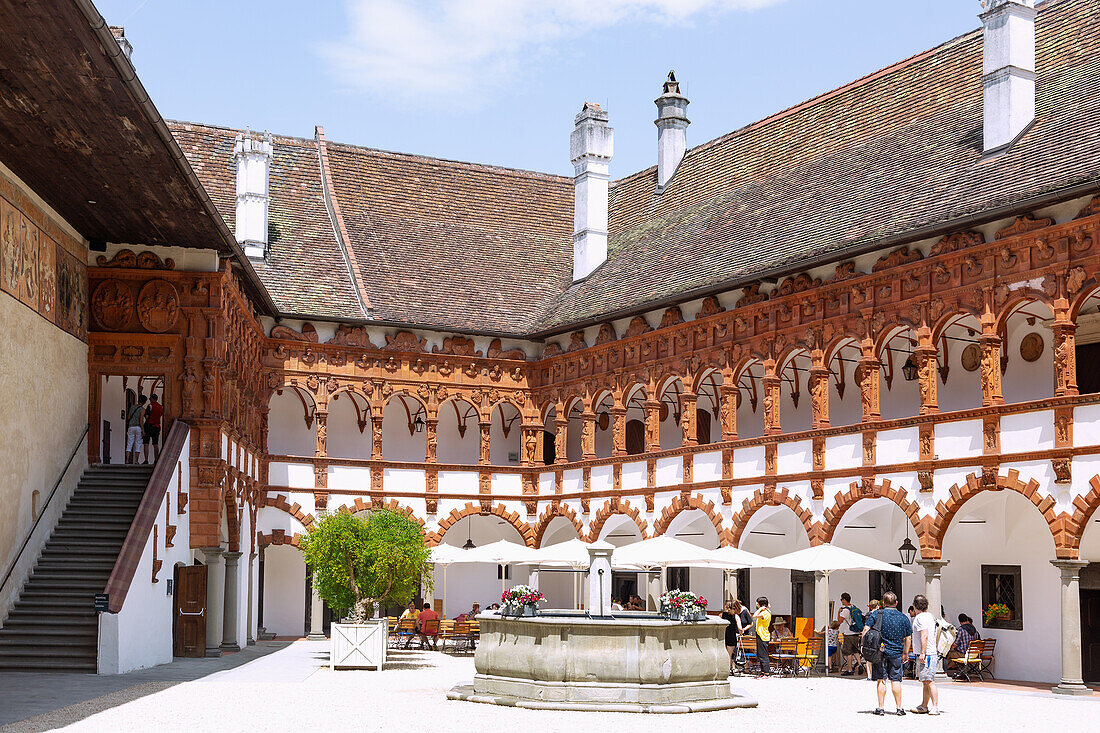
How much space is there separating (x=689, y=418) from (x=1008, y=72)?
392 inches

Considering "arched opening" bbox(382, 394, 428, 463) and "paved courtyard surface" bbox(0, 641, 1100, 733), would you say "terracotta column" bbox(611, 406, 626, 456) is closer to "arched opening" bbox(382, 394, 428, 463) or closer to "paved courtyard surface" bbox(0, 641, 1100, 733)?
"arched opening" bbox(382, 394, 428, 463)

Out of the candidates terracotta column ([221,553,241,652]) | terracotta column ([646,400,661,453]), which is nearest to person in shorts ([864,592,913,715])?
terracotta column ([646,400,661,453])

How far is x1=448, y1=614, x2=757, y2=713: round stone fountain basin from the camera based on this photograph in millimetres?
16875

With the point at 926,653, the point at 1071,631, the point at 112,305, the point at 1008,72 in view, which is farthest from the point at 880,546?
the point at 112,305

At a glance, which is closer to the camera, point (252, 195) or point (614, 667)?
point (614, 667)

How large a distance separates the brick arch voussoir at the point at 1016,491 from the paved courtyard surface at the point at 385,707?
235 cm

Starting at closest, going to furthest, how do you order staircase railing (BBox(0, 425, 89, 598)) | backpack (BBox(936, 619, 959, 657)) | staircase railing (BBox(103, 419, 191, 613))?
1. backpack (BBox(936, 619, 959, 657))
2. staircase railing (BBox(103, 419, 191, 613))
3. staircase railing (BBox(0, 425, 89, 598))

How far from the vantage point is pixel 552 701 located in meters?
17.0

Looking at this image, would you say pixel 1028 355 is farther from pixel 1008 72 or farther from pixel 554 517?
pixel 554 517

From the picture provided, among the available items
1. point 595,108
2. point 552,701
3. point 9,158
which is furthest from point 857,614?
point 595,108

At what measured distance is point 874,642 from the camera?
56.0ft

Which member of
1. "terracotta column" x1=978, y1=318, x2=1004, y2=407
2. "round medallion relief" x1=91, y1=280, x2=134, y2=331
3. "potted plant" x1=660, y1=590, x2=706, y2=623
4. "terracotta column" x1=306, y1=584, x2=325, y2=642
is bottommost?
"terracotta column" x1=306, y1=584, x2=325, y2=642

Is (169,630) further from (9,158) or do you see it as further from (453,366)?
(453,366)

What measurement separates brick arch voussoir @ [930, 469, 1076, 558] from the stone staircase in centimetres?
1331
